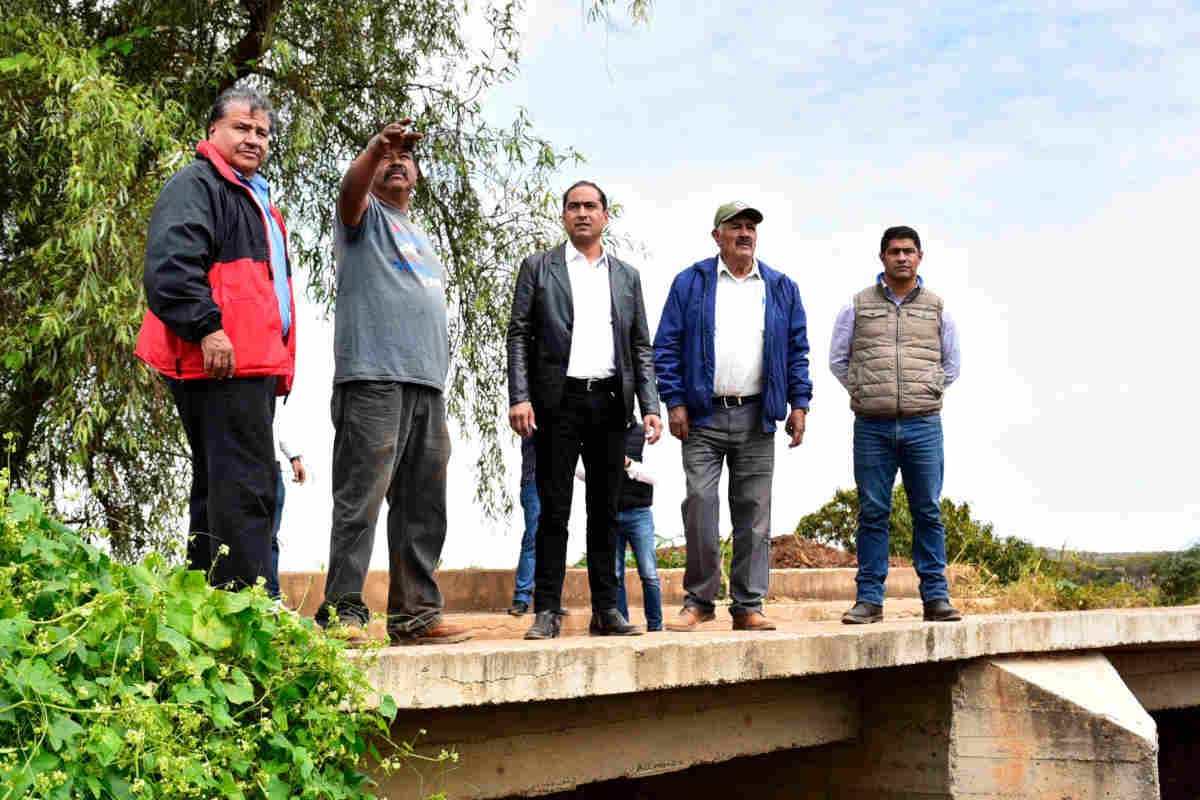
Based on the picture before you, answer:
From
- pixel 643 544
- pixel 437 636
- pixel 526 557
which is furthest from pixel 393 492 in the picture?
pixel 526 557

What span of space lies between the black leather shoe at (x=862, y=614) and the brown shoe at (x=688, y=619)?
0.86 metres

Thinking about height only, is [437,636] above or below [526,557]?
below

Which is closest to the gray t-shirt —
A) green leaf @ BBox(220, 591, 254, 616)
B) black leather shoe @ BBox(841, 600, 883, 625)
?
green leaf @ BBox(220, 591, 254, 616)

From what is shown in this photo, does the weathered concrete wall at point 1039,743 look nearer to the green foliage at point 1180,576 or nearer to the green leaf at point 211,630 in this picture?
the green leaf at point 211,630

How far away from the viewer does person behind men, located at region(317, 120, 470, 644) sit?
4.55 meters

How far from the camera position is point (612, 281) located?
18.1 feet

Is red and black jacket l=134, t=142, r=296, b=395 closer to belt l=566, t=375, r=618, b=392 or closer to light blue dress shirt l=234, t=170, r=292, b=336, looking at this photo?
light blue dress shirt l=234, t=170, r=292, b=336

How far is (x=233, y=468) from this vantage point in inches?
157

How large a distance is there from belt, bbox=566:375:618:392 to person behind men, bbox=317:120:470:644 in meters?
0.63

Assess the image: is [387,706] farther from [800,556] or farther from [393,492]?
[800,556]

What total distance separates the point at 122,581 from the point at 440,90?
8.62 metres

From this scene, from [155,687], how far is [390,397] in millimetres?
1765

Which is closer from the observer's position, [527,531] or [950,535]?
[527,531]

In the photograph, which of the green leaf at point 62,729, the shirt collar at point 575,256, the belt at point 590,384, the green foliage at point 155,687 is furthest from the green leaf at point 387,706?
the shirt collar at point 575,256
